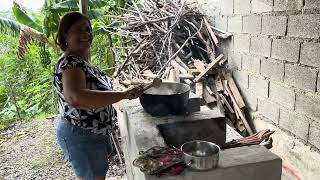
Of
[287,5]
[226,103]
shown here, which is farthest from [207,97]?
[287,5]

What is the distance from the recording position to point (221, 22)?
16.8 ft

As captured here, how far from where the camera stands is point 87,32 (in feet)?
7.68

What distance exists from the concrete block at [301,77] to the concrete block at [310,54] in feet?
0.23

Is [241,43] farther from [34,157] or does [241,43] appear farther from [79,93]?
[34,157]

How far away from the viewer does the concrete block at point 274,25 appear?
3381 mm

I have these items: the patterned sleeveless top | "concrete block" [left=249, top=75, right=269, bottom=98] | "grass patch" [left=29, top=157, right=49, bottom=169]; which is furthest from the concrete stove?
"grass patch" [left=29, top=157, right=49, bottom=169]

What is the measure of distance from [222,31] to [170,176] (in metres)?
3.67

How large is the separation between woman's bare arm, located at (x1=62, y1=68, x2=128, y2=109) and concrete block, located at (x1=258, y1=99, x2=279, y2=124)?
2.42 metres

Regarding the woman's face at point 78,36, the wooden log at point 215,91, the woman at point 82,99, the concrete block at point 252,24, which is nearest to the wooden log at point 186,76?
the wooden log at point 215,91

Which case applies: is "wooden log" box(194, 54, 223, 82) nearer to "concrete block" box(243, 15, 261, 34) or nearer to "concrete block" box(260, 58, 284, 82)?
"concrete block" box(243, 15, 261, 34)

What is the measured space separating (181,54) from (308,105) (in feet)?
9.19

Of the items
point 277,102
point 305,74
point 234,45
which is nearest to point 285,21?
point 305,74

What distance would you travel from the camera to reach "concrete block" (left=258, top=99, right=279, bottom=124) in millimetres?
3711

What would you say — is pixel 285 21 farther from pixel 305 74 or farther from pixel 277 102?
pixel 277 102
